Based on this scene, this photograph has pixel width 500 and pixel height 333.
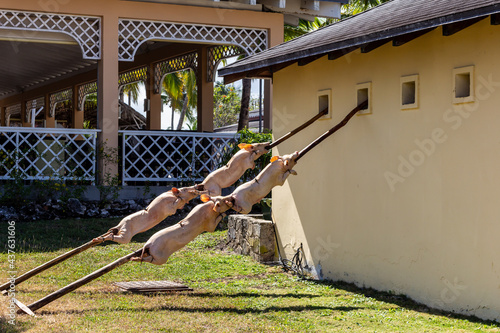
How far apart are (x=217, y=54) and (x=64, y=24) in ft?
14.7

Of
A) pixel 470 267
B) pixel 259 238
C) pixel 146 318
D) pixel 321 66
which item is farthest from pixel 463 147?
pixel 259 238

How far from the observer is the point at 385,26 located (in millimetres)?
6840

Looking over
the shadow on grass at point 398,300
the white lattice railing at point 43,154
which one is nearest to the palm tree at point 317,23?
the white lattice railing at point 43,154

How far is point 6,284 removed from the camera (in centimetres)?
736

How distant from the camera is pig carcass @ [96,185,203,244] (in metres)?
7.34

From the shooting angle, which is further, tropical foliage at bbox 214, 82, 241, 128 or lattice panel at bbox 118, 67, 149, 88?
tropical foliage at bbox 214, 82, 241, 128

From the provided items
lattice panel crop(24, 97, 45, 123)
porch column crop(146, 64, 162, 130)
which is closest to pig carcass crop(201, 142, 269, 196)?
porch column crop(146, 64, 162, 130)

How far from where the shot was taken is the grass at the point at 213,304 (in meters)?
6.04

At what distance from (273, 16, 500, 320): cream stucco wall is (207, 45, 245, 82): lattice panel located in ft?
23.2

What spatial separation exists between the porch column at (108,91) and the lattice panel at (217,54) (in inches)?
138

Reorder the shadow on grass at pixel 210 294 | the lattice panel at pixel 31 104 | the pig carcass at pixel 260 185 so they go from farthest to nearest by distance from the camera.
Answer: the lattice panel at pixel 31 104
the shadow on grass at pixel 210 294
the pig carcass at pixel 260 185

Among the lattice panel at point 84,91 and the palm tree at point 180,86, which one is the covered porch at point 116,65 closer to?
the lattice panel at point 84,91

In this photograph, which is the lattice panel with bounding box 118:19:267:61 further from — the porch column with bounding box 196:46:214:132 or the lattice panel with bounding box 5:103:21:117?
the lattice panel with bounding box 5:103:21:117

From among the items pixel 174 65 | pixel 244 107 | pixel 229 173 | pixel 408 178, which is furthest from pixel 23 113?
pixel 408 178
